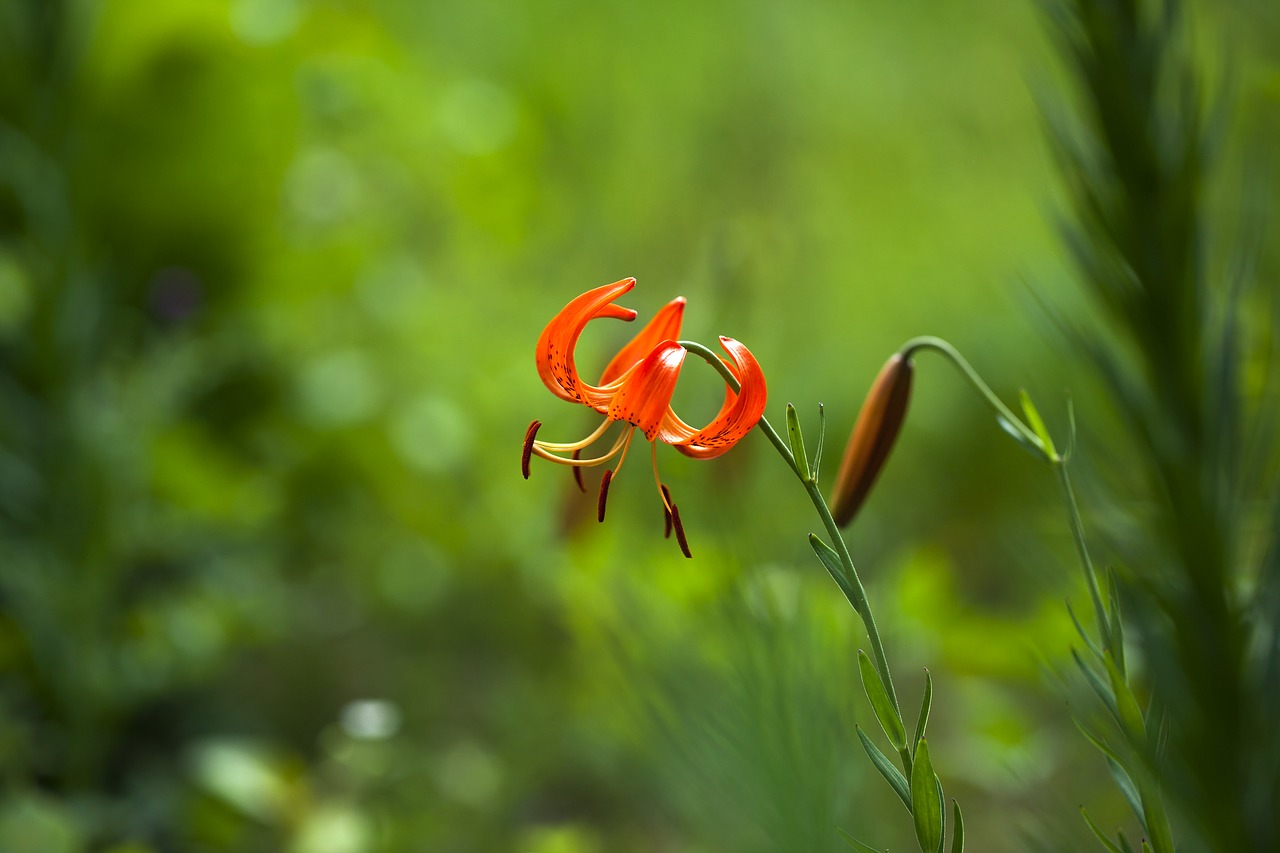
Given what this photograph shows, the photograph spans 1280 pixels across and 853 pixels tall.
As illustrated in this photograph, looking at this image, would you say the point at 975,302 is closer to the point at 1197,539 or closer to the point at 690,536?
the point at 690,536

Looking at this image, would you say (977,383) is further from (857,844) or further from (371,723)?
(371,723)

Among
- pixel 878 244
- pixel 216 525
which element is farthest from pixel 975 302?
pixel 216 525

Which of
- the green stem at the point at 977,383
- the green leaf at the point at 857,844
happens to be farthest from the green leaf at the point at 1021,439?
the green leaf at the point at 857,844

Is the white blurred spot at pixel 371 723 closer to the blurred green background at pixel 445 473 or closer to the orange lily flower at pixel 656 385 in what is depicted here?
the blurred green background at pixel 445 473

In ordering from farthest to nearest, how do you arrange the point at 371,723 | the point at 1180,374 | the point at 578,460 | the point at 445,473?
the point at 445,473, the point at 371,723, the point at 578,460, the point at 1180,374

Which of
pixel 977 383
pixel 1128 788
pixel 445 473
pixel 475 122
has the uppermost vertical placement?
pixel 475 122

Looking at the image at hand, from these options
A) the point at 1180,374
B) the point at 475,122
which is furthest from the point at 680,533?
the point at 475,122
